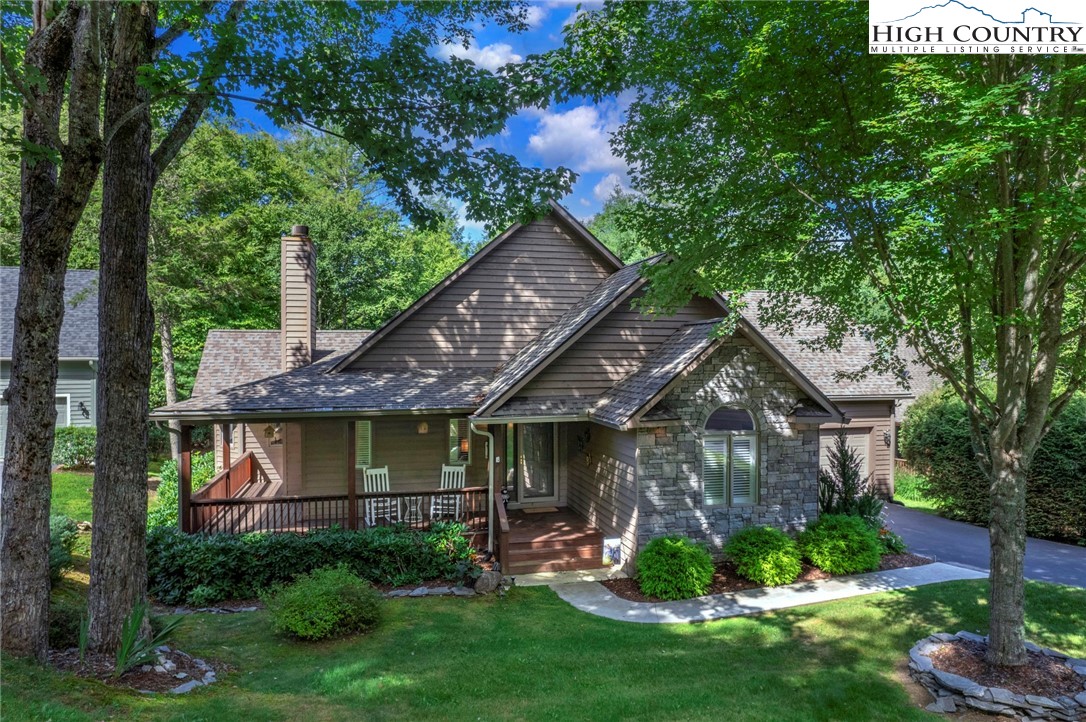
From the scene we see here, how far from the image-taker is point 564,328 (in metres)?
12.0

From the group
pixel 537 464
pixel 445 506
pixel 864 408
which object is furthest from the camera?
pixel 864 408

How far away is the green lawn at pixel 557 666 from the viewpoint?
522 cm

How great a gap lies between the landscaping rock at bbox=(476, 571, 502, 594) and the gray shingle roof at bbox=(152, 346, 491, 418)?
3018mm

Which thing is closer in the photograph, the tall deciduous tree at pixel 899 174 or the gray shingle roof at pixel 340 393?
the tall deciduous tree at pixel 899 174

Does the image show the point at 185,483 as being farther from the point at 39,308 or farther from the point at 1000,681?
the point at 1000,681

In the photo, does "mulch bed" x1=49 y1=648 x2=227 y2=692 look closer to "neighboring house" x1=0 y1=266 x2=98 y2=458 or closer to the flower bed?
the flower bed

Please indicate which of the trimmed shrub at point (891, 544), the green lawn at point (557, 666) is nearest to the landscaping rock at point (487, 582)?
the green lawn at point (557, 666)

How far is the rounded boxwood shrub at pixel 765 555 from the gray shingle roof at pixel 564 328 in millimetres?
4702

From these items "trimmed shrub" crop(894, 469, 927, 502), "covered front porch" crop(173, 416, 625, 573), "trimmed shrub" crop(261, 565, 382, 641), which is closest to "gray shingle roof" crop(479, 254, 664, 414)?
"covered front porch" crop(173, 416, 625, 573)

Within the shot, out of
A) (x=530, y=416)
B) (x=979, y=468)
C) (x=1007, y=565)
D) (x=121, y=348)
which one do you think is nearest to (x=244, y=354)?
(x=530, y=416)

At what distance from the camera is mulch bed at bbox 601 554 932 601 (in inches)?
362

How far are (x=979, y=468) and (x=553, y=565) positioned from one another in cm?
806

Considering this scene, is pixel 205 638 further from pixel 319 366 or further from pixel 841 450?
pixel 841 450

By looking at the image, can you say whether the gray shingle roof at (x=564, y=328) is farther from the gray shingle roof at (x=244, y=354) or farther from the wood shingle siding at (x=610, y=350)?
the gray shingle roof at (x=244, y=354)
